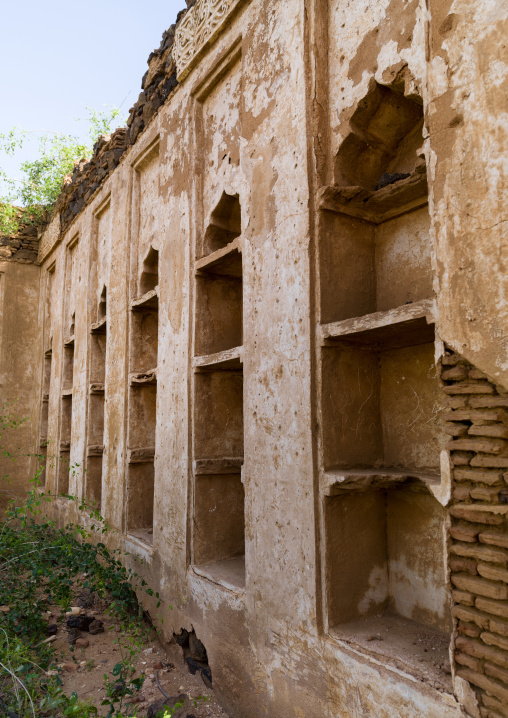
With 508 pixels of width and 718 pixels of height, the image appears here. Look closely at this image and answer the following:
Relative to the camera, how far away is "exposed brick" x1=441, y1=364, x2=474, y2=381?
7.49 feet

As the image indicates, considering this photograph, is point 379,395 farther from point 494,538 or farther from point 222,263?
point 222,263

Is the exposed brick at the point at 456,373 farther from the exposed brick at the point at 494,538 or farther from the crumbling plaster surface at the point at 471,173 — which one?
the exposed brick at the point at 494,538

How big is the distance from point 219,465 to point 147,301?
2212mm

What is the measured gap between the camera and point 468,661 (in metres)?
2.21

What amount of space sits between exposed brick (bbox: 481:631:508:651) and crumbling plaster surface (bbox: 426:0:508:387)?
1.03 meters

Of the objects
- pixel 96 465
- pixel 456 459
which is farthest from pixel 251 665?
pixel 96 465

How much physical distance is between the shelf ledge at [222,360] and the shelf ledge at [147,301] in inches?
51.4

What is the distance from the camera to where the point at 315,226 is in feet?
10.7

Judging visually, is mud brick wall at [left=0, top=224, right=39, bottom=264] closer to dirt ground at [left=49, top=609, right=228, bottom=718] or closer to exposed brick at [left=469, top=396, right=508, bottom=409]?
A: dirt ground at [left=49, top=609, right=228, bottom=718]

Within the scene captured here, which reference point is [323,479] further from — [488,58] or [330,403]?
[488,58]

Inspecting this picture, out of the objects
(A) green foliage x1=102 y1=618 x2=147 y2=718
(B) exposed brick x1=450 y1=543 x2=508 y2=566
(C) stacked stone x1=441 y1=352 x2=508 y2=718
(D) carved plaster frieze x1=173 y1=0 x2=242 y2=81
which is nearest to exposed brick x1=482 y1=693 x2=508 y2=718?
(C) stacked stone x1=441 y1=352 x2=508 y2=718

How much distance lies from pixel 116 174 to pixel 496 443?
6.16m

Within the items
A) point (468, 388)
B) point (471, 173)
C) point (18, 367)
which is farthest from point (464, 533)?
point (18, 367)

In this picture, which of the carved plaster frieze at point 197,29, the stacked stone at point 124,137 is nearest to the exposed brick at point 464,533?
the carved plaster frieze at point 197,29
